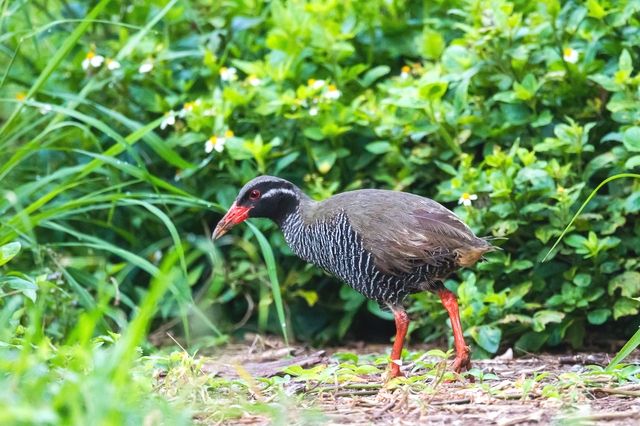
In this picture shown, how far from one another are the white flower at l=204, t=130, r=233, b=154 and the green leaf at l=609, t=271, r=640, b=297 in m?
2.60

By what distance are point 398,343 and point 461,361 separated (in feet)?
1.06

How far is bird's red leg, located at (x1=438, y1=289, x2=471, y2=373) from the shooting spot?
214 inches

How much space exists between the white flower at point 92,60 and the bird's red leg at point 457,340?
3.20 meters

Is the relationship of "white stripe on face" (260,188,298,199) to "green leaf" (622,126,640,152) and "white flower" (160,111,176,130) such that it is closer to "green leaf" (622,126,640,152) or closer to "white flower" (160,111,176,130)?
"white flower" (160,111,176,130)

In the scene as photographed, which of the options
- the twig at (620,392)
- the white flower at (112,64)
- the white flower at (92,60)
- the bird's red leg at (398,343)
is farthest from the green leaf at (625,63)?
the white flower at (92,60)

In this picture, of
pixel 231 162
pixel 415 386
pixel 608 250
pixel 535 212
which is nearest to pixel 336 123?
pixel 231 162

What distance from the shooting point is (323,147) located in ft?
23.9

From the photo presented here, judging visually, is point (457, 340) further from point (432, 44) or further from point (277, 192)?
point (432, 44)

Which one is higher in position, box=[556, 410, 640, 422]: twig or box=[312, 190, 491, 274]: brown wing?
box=[312, 190, 491, 274]: brown wing

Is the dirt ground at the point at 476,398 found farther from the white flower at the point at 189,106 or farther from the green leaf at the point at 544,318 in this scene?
the white flower at the point at 189,106

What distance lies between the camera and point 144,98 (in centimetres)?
788

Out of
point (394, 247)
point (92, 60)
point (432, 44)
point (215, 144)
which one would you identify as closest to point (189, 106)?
point (215, 144)

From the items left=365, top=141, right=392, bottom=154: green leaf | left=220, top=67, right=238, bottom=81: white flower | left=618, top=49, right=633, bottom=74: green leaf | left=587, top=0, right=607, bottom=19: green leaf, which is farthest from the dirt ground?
left=220, top=67, right=238, bottom=81: white flower

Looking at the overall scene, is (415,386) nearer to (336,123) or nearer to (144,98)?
(336,123)
